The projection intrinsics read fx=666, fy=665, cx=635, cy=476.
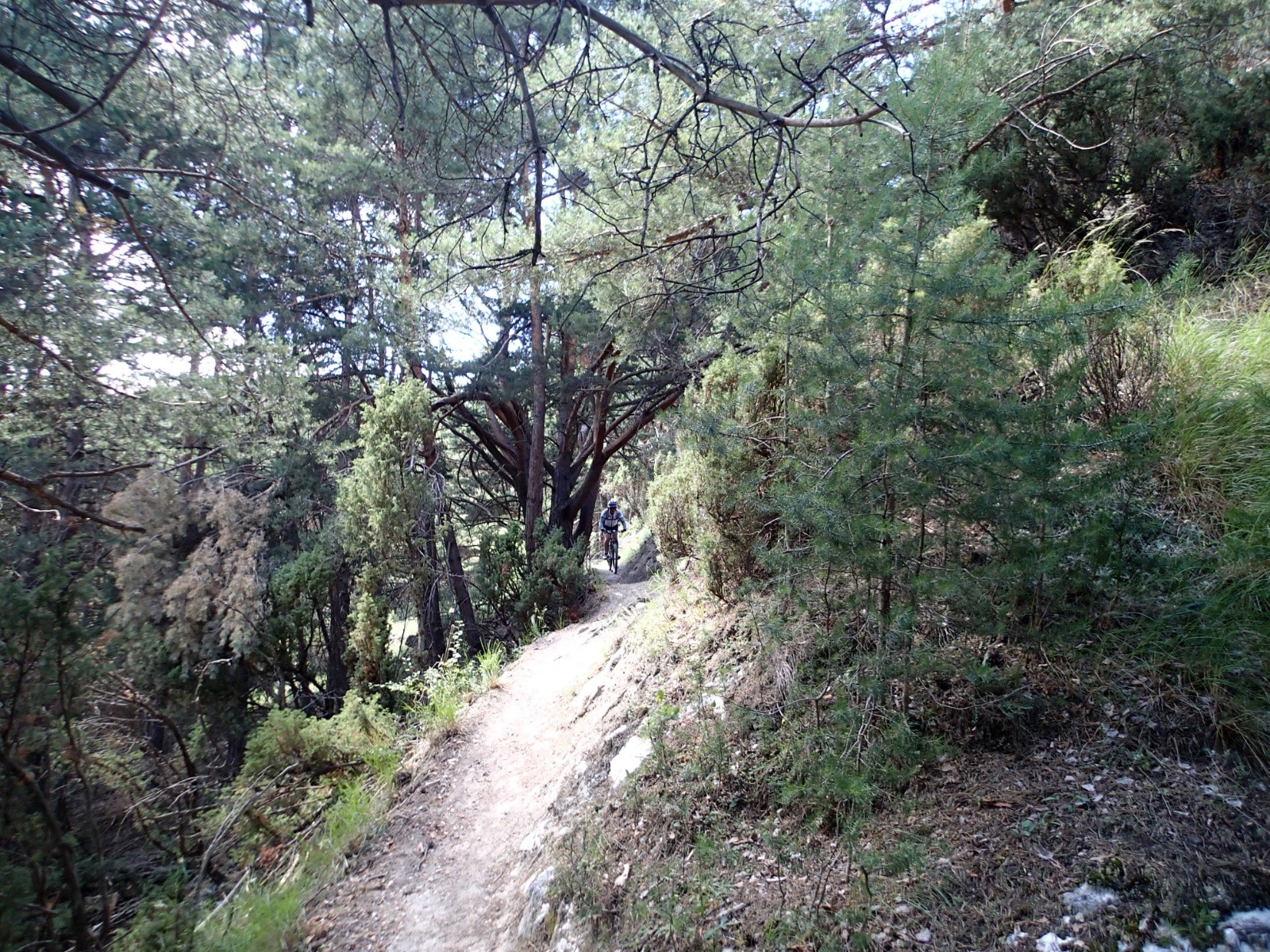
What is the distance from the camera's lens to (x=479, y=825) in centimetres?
512

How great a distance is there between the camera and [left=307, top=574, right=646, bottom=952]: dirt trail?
13.6ft

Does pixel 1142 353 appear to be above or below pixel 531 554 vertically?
above

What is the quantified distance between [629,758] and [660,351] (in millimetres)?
4801

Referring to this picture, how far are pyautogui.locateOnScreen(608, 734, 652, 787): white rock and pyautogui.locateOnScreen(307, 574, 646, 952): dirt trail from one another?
0.28 meters

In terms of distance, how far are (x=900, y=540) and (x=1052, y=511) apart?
58 cm

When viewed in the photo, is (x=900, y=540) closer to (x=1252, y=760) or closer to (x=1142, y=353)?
(x=1252, y=760)

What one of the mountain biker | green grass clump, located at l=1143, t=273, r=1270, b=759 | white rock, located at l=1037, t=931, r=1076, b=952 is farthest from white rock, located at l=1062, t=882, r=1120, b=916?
the mountain biker

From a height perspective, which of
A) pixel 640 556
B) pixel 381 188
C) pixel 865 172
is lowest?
pixel 640 556

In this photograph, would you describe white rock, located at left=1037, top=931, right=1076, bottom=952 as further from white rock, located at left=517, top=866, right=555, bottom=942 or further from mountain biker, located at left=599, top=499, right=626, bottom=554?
mountain biker, located at left=599, top=499, right=626, bottom=554

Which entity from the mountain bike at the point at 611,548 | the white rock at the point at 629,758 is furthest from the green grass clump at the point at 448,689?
the mountain bike at the point at 611,548

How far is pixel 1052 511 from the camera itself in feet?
8.75

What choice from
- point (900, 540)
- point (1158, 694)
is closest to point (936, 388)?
point (900, 540)

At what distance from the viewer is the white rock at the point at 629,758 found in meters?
4.22

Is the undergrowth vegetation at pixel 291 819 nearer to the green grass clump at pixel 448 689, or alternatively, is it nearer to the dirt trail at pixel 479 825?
the green grass clump at pixel 448 689
